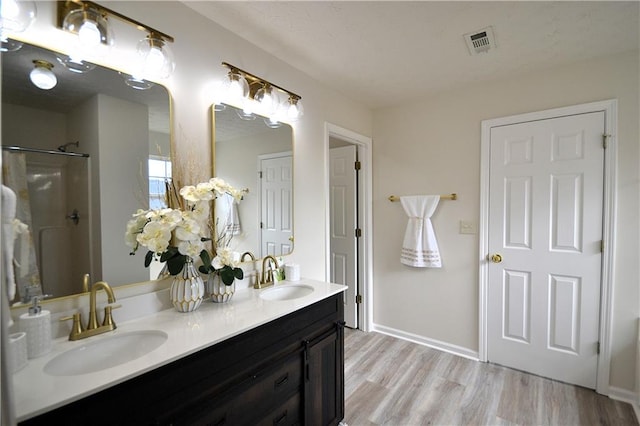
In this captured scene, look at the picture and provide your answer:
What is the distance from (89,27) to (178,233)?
35.5 inches

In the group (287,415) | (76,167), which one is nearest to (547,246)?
(287,415)

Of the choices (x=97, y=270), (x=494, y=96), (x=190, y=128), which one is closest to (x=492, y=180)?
(x=494, y=96)

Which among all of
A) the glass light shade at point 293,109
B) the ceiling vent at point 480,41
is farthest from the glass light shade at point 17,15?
the ceiling vent at point 480,41

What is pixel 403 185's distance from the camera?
9.70 ft

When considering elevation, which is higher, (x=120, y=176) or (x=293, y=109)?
(x=293, y=109)

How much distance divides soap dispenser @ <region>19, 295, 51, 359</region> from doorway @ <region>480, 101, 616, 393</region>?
9.22 feet

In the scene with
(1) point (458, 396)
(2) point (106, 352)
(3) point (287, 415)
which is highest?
(2) point (106, 352)

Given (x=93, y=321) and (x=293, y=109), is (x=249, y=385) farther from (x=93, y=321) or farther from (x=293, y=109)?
(x=293, y=109)

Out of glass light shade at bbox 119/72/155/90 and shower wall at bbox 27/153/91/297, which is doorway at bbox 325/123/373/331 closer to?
glass light shade at bbox 119/72/155/90

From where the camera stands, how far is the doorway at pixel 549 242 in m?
2.09

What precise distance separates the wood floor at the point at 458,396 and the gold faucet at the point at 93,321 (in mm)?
1536

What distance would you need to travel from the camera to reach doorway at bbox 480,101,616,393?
209 centimetres

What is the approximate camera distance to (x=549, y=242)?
7.43ft

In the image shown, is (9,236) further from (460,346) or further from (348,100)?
(460,346)
